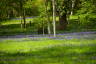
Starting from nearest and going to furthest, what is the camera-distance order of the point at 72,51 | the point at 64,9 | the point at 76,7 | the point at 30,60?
1. the point at 30,60
2. the point at 72,51
3. the point at 64,9
4. the point at 76,7

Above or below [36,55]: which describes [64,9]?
above

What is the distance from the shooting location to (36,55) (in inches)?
789

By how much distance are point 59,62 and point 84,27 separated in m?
40.9

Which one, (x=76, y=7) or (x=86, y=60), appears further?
(x=76, y=7)

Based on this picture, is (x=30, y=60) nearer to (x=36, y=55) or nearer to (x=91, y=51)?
(x=36, y=55)

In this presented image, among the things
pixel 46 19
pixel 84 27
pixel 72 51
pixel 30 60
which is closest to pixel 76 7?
pixel 84 27

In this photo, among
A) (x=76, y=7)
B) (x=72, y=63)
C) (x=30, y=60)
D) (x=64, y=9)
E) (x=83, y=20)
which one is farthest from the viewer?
(x=76, y=7)

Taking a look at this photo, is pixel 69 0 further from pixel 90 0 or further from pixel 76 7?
pixel 90 0

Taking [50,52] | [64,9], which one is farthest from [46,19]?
[50,52]

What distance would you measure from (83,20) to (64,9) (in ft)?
40.5

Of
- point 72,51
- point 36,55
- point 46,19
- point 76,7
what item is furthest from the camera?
point 76,7

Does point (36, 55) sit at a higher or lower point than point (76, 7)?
lower

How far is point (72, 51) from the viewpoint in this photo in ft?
70.1

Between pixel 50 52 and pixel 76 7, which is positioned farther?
pixel 76 7
